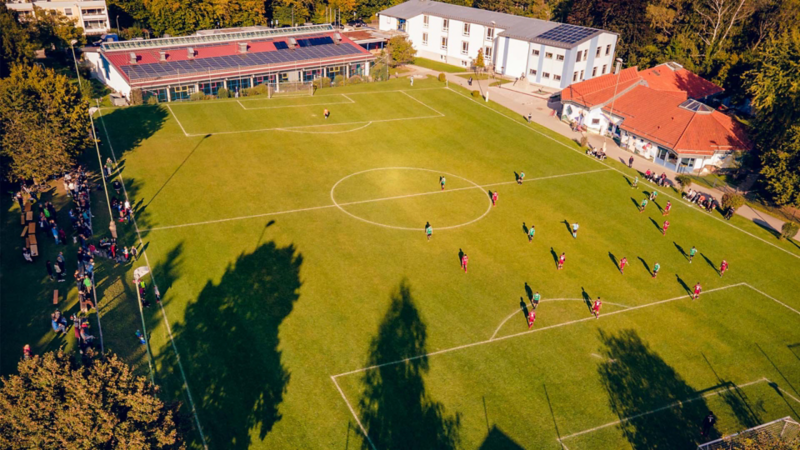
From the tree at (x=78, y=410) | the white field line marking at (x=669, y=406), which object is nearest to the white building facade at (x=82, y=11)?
the tree at (x=78, y=410)

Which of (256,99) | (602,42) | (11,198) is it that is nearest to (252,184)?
(11,198)

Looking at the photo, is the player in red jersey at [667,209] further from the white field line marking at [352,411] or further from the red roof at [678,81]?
the white field line marking at [352,411]

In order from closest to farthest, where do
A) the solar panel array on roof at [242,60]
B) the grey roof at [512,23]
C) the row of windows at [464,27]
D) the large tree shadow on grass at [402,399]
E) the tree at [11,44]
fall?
the large tree shadow on grass at [402,399], the tree at [11,44], the solar panel array on roof at [242,60], the grey roof at [512,23], the row of windows at [464,27]

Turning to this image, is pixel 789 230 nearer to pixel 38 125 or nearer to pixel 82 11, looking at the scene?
pixel 38 125

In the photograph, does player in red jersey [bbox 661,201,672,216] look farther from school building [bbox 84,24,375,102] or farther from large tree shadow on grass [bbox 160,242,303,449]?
school building [bbox 84,24,375,102]

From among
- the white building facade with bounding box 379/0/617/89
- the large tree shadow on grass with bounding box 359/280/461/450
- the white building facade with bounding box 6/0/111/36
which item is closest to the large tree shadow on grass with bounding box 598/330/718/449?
the large tree shadow on grass with bounding box 359/280/461/450

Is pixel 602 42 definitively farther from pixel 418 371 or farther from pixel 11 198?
pixel 11 198
